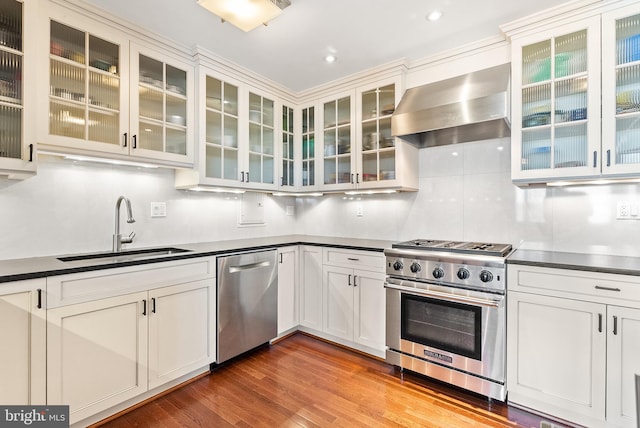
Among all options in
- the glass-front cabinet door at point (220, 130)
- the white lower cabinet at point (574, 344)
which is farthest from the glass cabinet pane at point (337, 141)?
the white lower cabinet at point (574, 344)

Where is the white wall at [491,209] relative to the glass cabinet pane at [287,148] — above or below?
below

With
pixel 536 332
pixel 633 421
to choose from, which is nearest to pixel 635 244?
pixel 536 332

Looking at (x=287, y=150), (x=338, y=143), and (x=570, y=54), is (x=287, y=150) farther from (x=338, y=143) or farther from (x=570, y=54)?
(x=570, y=54)

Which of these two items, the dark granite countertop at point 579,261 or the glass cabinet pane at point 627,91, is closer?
the dark granite countertop at point 579,261

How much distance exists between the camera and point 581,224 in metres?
2.14

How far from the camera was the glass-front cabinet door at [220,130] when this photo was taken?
261 centimetres

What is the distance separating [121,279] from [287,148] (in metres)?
2.09

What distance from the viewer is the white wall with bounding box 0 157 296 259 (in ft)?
6.21

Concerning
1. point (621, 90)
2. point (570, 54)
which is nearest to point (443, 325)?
point (621, 90)

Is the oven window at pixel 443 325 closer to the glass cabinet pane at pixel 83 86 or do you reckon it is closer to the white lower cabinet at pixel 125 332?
the white lower cabinet at pixel 125 332

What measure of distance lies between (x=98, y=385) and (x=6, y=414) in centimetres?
37

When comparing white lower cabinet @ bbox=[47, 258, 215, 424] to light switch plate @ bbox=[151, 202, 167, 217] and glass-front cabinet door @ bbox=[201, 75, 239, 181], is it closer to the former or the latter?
light switch plate @ bbox=[151, 202, 167, 217]

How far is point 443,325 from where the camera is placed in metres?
2.18

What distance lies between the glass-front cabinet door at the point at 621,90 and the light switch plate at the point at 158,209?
124 inches
